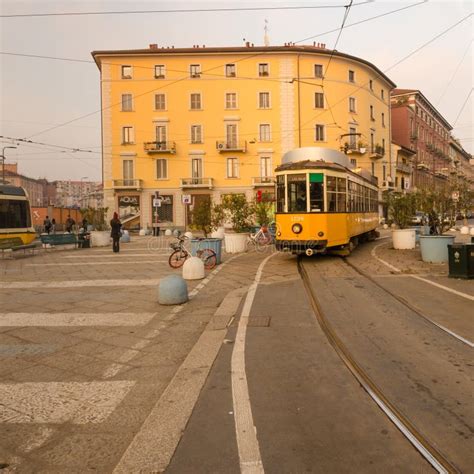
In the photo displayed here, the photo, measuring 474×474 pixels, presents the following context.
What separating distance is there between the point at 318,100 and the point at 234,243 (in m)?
31.2

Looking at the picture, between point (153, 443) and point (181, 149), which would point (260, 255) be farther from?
point (181, 149)

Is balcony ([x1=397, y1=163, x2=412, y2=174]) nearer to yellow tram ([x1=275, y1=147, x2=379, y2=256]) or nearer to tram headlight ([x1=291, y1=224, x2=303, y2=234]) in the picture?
yellow tram ([x1=275, y1=147, x2=379, y2=256])

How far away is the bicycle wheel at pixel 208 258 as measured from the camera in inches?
527

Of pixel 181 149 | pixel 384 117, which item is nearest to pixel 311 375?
pixel 181 149

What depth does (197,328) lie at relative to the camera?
6.61 m

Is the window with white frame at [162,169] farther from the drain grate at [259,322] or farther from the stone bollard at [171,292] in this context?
the drain grate at [259,322]

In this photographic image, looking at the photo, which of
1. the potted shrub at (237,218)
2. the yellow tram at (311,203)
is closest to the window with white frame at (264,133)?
the potted shrub at (237,218)

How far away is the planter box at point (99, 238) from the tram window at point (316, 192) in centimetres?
1376

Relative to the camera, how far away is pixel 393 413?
364cm

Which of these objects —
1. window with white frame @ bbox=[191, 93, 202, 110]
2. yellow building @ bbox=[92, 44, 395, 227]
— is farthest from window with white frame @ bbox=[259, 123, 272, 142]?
window with white frame @ bbox=[191, 93, 202, 110]

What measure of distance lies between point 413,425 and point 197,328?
12.0 ft

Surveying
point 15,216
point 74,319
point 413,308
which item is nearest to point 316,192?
point 413,308

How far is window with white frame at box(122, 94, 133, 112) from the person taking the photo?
1740 inches

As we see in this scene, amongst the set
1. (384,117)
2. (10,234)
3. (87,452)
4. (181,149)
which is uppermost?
(384,117)
